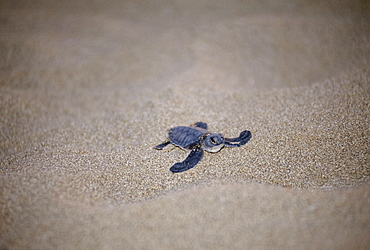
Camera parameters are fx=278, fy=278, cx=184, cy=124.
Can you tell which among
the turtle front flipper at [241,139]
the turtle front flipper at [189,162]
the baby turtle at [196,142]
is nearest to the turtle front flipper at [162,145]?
the baby turtle at [196,142]

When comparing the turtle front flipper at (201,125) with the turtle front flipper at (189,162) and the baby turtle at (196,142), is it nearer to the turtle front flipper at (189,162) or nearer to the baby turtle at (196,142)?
the baby turtle at (196,142)

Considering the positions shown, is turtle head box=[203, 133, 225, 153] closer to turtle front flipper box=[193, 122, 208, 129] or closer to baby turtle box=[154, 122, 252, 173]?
baby turtle box=[154, 122, 252, 173]

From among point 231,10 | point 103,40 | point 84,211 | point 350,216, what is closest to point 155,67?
point 103,40

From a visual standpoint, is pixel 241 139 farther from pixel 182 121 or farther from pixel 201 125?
pixel 182 121

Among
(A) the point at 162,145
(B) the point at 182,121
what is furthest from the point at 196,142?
(B) the point at 182,121

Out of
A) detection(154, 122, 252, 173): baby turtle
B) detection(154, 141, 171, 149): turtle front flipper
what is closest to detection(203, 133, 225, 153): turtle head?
detection(154, 122, 252, 173): baby turtle

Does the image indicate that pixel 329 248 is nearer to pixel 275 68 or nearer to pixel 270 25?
pixel 275 68
